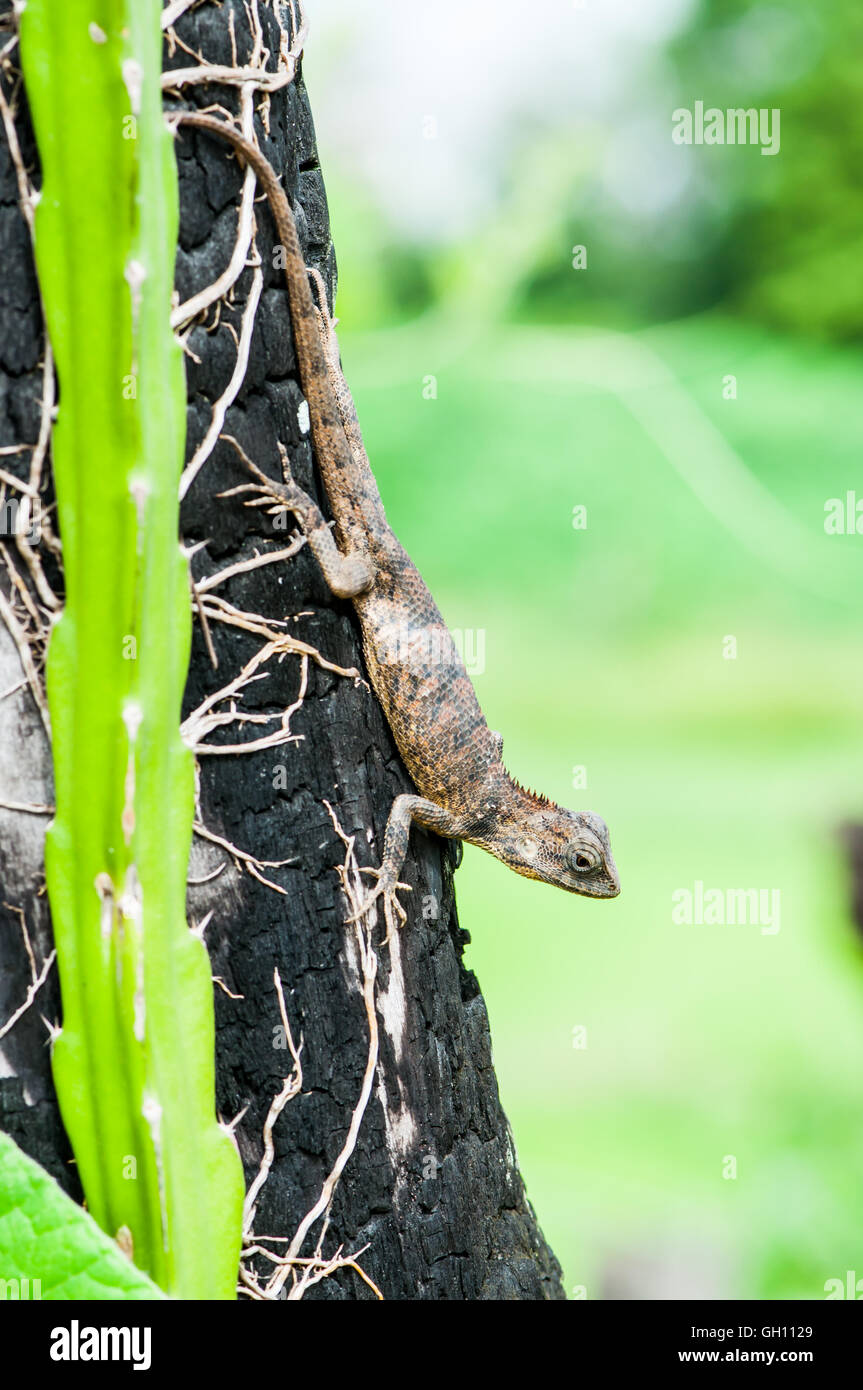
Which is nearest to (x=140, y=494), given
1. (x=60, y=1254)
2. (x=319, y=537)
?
(x=319, y=537)

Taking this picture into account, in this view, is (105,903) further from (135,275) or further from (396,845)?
(135,275)

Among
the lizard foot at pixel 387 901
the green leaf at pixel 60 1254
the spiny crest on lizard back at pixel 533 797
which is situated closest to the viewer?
the green leaf at pixel 60 1254

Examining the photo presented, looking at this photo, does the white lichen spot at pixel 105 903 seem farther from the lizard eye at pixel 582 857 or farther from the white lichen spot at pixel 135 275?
the lizard eye at pixel 582 857

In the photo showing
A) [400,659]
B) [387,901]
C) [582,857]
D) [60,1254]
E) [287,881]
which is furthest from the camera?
[582,857]

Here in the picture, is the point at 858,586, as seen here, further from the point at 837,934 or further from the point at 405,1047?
the point at 405,1047

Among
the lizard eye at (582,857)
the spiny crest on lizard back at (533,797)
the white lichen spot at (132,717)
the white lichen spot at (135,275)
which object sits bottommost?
the lizard eye at (582,857)

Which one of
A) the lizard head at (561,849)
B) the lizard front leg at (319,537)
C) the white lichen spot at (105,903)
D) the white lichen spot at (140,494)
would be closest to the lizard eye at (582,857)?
the lizard head at (561,849)
